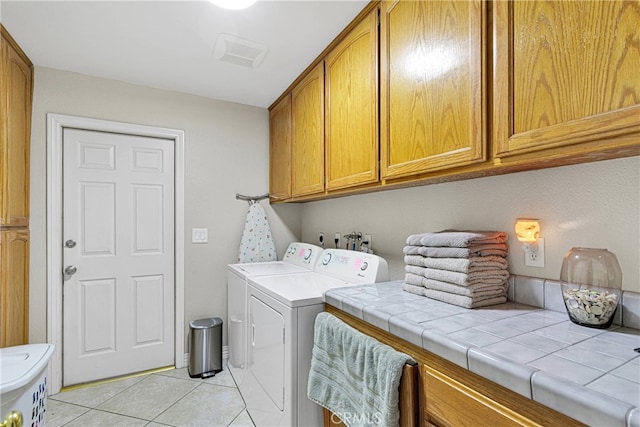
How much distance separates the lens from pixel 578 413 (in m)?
0.56

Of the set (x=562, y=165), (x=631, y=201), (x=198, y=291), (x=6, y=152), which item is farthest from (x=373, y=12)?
(x=198, y=291)

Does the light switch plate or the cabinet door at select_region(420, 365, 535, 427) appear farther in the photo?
the light switch plate

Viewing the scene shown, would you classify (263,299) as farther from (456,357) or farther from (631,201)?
(631,201)

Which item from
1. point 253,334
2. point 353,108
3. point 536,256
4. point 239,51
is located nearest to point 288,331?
point 253,334

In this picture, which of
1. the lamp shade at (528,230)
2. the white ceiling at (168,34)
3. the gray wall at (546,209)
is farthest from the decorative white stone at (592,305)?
the white ceiling at (168,34)

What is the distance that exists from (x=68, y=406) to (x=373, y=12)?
301cm

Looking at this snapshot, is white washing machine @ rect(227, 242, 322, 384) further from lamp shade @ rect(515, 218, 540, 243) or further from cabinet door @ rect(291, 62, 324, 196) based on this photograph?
lamp shade @ rect(515, 218, 540, 243)

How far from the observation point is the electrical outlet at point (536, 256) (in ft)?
3.76

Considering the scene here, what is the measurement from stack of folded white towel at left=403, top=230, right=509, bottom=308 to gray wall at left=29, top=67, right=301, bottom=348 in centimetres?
187

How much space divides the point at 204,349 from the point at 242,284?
0.76 m

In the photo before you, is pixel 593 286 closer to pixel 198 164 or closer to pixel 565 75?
pixel 565 75

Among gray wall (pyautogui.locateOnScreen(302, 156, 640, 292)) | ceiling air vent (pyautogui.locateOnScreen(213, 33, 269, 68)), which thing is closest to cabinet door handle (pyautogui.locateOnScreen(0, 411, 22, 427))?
gray wall (pyautogui.locateOnScreen(302, 156, 640, 292))

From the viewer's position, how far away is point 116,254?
2393mm

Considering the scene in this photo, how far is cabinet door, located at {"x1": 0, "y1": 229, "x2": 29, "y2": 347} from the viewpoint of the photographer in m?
1.73
